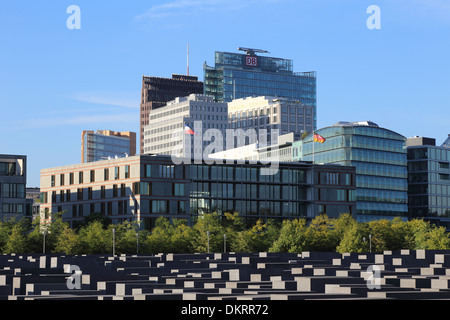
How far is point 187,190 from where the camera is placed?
164 m

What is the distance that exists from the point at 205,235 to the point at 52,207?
178ft

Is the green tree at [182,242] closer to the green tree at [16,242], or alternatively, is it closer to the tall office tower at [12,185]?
the green tree at [16,242]

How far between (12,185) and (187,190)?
111 ft

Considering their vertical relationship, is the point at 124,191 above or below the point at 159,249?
above

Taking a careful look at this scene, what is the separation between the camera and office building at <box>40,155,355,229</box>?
161 m

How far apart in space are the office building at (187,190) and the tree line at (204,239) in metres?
11.5

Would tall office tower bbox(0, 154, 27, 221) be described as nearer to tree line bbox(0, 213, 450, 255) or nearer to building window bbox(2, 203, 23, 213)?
building window bbox(2, 203, 23, 213)

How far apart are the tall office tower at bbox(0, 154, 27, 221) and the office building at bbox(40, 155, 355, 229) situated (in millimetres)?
8854

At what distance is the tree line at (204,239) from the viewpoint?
13225 centimetres
